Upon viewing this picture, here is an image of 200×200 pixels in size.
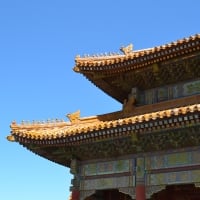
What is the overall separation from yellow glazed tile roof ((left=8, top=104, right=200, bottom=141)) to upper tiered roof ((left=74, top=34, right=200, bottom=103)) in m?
1.83

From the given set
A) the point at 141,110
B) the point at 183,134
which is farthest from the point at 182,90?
the point at 183,134

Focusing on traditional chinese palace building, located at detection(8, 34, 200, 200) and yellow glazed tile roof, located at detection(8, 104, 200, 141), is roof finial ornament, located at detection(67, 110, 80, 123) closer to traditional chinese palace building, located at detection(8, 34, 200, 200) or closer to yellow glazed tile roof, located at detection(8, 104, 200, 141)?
traditional chinese palace building, located at detection(8, 34, 200, 200)

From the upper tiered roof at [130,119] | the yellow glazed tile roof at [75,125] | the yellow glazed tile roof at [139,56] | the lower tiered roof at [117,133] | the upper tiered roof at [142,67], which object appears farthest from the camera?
the upper tiered roof at [142,67]

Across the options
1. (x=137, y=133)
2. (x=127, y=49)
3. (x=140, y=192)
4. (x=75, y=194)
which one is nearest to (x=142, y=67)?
(x=127, y=49)

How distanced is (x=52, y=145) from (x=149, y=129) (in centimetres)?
381

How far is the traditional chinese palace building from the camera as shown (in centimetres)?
1128

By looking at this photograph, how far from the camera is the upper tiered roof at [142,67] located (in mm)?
13312

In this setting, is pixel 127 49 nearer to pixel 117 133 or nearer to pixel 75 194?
pixel 117 133

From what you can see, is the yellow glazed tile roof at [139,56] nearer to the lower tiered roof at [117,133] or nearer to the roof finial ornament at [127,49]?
the roof finial ornament at [127,49]

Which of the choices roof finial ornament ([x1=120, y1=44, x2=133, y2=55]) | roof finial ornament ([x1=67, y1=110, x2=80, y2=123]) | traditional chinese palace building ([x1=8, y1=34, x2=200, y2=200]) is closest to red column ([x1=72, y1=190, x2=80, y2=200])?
traditional chinese palace building ([x1=8, y1=34, x2=200, y2=200])

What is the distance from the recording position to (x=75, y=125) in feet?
48.7

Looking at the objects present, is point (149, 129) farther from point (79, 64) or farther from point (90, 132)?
point (79, 64)

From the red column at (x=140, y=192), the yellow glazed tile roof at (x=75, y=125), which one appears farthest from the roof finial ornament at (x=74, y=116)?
the red column at (x=140, y=192)

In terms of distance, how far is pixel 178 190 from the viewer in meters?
13.5
